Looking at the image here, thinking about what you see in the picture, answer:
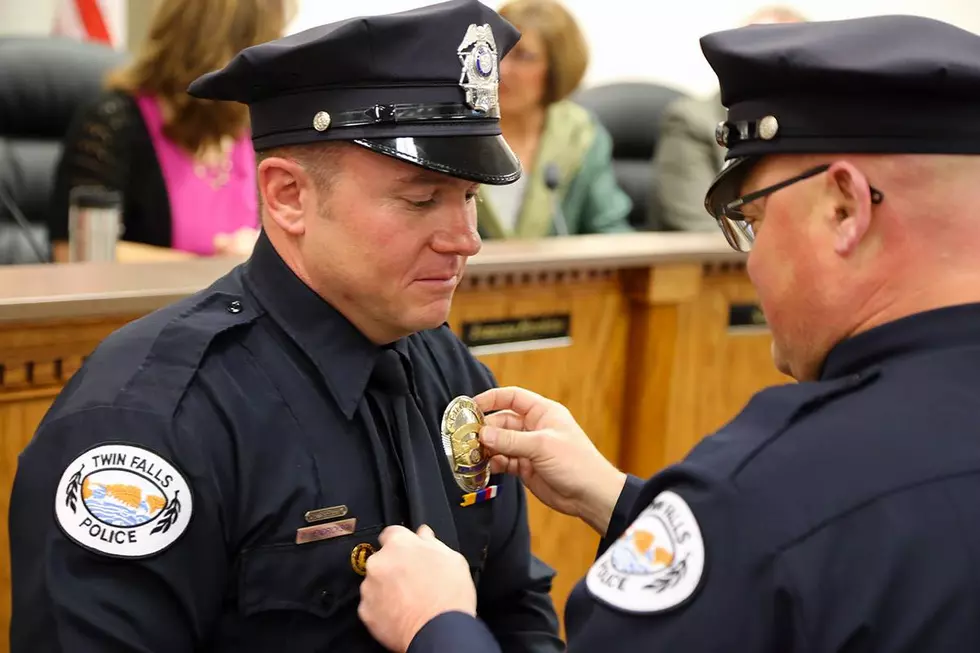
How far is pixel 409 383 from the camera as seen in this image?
4.09 feet

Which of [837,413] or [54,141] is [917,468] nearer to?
[837,413]

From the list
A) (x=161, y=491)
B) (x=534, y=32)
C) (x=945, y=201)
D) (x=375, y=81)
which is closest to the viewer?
(x=945, y=201)

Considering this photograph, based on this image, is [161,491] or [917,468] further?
[161,491]

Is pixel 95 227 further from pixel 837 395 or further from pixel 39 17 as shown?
pixel 39 17

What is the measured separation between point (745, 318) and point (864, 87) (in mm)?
1574

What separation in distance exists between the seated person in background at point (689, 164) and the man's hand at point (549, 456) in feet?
6.61

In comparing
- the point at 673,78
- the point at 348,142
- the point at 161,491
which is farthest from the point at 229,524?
the point at 673,78

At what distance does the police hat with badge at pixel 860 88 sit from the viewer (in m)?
0.81

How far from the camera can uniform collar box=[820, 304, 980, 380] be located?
0.81 metres

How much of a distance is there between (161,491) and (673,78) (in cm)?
435

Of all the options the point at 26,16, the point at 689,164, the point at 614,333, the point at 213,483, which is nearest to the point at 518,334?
the point at 614,333

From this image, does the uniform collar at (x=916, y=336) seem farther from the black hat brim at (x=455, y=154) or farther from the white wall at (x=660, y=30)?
the white wall at (x=660, y=30)

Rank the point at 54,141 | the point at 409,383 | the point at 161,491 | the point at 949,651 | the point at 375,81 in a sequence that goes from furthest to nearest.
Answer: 1. the point at 54,141
2. the point at 409,383
3. the point at 375,81
4. the point at 161,491
5. the point at 949,651

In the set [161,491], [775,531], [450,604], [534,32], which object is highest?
[534,32]
